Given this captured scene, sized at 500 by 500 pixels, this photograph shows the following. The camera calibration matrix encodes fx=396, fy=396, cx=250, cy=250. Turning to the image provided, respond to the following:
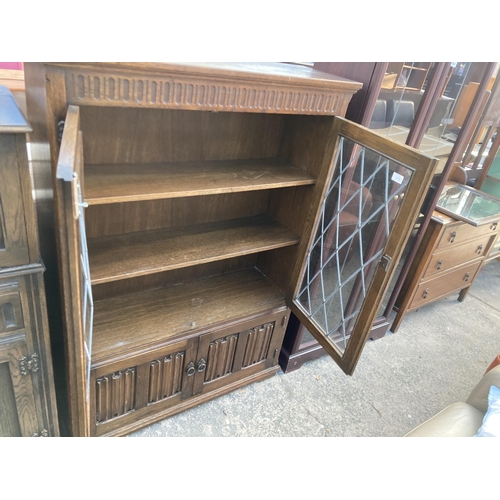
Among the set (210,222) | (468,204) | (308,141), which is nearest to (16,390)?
(210,222)

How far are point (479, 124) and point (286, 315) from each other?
1.69m

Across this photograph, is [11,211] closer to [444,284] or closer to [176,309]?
[176,309]

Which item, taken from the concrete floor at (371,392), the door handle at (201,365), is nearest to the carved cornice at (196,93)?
the door handle at (201,365)

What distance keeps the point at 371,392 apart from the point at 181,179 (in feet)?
4.39

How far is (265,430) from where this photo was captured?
158 cm

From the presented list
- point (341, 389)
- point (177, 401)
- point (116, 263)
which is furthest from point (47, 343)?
point (341, 389)

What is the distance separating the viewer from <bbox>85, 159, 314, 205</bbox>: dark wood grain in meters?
1.05

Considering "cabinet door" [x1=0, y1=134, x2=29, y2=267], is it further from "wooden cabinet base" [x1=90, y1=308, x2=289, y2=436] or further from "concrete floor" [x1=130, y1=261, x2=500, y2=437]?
"concrete floor" [x1=130, y1=261, x2=500, y2=437]

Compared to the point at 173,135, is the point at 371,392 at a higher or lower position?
lower

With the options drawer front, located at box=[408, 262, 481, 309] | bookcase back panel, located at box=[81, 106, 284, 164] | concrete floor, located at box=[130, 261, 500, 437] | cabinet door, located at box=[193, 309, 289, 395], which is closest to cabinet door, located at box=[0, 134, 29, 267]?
bookcase back panel, located at box=[81, 106, 284, 164]

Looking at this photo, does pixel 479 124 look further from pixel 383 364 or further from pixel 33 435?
pixel 33 435

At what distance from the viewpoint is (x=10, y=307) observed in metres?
0.97

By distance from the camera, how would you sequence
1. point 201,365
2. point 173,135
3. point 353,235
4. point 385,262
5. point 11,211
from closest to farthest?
point 11,211 → point 385,262 → point 173,135 → point 353,235 → point 201,365

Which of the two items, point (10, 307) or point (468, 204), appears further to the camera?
point (468, 204)
